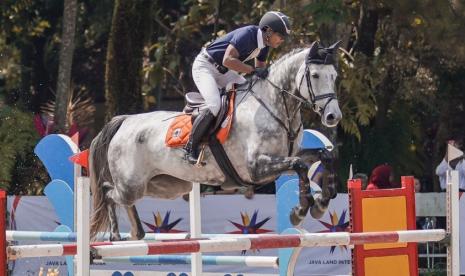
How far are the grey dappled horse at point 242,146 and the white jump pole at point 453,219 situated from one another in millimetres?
750

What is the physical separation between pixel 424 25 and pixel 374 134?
1.85m

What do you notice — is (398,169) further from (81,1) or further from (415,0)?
(81,1)

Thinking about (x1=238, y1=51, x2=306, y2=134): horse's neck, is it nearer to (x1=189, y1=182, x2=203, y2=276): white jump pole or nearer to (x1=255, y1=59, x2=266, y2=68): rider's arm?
(x1=255, y1=59, x2=266, y2=68): rider's arm

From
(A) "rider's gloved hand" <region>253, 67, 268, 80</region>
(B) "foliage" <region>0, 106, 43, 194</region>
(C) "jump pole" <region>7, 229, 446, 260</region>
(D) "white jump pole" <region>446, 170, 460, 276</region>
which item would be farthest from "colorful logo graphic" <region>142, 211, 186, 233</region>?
(C) "jump pole" <region>7, 229, 446, 260</region>

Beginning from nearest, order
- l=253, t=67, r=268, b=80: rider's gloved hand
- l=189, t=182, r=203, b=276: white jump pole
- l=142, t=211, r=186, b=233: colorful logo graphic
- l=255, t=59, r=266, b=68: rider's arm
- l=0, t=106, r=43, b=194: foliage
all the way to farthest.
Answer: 1. l=253, t=67, r=268, b=80: rider's gloved hand
2. l=255, t=59, r=266, b=68: rider's arm
3. l=189, t=182, r=203, b=276: white jump pole
4. l=142, t=211, r=186, b=233: colorful logo graphic
5. l=0, t=106, r=43, b=194: foliage

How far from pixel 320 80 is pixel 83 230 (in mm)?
2220

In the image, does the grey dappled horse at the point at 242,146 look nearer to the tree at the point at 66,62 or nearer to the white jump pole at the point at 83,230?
the white jump pole at the point at 83,230

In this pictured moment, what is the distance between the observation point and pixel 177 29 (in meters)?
16.1

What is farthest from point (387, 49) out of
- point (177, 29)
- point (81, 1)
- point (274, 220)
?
point (81, 1)

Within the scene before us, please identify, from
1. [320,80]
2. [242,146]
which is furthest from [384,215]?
[242,146]

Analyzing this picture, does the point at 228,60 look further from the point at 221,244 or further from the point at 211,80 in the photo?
the point at 221,244

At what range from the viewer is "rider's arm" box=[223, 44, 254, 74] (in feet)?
23.6

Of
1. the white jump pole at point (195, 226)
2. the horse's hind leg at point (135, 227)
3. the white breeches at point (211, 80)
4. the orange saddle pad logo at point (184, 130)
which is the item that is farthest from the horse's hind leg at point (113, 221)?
the white breeches at point (211, 80)

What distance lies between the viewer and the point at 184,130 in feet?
24.8
